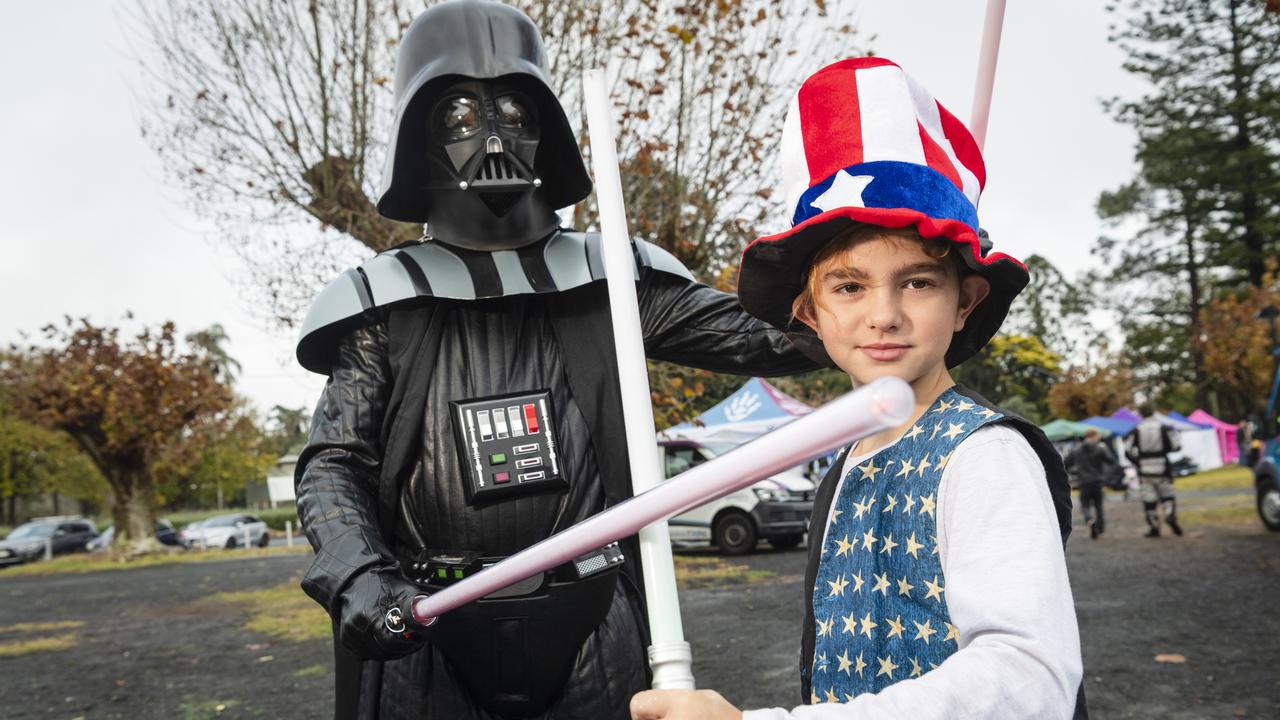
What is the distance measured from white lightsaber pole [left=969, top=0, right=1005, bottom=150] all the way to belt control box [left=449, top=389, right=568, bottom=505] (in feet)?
3.21

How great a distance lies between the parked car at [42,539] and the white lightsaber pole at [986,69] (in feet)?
111

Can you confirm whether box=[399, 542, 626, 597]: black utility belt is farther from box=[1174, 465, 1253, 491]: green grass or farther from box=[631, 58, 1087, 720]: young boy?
box=[1174, 465, 1253, 491]: green grass

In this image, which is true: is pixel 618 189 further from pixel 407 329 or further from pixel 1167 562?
pixel 1167 562

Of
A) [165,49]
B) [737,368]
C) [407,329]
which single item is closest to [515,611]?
[407,329]

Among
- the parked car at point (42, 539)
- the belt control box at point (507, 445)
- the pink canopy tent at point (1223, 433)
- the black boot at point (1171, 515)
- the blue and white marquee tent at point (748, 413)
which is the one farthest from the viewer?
the pink canopy tent at point (1223, 433)

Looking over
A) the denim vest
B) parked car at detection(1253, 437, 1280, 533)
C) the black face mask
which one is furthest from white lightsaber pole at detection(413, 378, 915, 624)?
parked car at detection(1253, 437, 1280, 533)

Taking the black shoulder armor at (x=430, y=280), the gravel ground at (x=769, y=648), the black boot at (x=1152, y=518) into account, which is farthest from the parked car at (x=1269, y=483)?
the black shoulder armor at (x=430, y=280)

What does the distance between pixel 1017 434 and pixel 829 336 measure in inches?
11.3

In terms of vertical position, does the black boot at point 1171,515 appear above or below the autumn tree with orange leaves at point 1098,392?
below

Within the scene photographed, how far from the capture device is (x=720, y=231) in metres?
10.4

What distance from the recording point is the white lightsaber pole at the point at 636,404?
0.94 meters

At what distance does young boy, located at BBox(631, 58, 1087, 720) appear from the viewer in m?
1.05

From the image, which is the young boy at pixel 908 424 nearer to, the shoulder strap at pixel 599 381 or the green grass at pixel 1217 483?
the shoulder strap at pixel 599 381

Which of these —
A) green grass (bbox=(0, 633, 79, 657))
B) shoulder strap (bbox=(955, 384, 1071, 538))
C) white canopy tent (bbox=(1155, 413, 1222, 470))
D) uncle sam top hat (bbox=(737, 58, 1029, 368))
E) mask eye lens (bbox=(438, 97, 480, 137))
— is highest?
mask eye lens (bbox=(438, 97, 480, 137))
